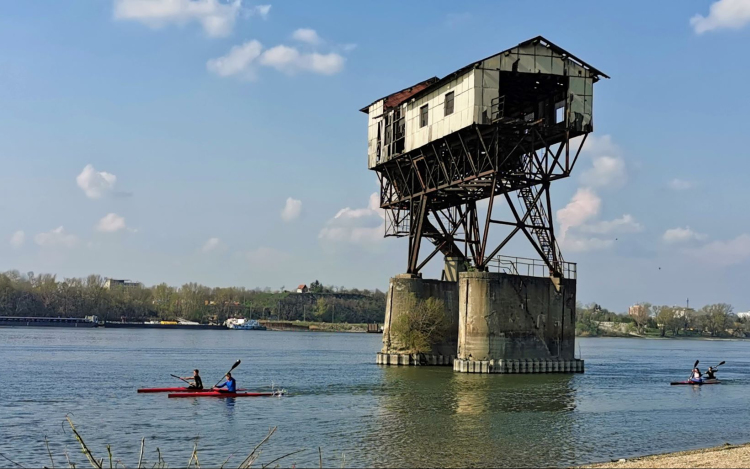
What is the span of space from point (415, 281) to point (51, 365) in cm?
3167

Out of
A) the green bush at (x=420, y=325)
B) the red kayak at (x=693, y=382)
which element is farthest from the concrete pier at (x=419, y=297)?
the red kayak at (x=693, y=382)

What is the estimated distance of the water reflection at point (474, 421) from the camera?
2564 cm

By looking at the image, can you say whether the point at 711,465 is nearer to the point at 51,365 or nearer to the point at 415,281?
the point at 415,281

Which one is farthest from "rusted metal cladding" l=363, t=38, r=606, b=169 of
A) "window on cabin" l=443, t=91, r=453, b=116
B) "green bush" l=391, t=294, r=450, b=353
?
"green bush" l=391, t=294, r=450, b=353

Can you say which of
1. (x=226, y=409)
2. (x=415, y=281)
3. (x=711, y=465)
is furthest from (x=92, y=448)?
(x=415, y=281)

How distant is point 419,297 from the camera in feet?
194

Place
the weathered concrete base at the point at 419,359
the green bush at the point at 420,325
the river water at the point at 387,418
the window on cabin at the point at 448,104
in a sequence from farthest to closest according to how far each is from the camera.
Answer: the weathered concrete base at the point at 419,359, the green bush at the point at 420,325, the window on cabin at the point at 448,104, the river water at the point at 387,418

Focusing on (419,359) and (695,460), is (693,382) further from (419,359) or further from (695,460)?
(695,460)

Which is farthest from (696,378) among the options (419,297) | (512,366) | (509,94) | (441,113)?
(441,113)

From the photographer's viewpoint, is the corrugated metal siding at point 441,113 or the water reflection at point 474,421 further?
the corrugated metal siding at point 441,113

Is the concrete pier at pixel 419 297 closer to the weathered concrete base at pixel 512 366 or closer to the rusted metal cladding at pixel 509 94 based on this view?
the weathered concrete base at pixel 512 366

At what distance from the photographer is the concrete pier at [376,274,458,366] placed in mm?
59000

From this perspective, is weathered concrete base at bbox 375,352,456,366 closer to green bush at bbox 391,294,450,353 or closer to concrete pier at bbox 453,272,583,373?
green bush at bbox 391,294,450,353

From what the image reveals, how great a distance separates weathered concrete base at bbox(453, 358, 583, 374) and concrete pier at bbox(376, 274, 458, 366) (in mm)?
7565
